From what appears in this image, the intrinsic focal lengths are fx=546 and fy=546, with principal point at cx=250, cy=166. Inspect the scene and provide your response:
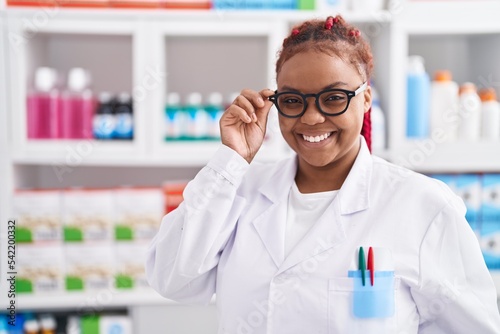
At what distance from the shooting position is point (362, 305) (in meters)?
0.98

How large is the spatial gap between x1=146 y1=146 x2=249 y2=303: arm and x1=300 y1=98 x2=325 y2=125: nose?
0.55 ft

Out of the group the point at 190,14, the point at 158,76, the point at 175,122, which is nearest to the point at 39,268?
the point at 175,122

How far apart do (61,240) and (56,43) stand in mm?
879

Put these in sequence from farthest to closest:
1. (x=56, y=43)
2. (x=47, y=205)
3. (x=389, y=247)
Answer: (x=56, y=43), (x=47, y=205), (x=389, y=247)

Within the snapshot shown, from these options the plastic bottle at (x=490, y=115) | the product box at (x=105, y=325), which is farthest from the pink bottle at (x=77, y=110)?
the plastic bottle at (x=490, y=115)

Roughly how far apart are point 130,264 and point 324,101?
4.41ft

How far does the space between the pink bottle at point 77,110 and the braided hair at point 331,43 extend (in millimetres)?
1192

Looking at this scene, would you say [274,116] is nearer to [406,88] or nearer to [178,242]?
[406,88]

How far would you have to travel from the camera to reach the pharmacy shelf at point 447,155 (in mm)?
2117

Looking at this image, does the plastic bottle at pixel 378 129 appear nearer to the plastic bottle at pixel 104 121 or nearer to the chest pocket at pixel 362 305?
the plastic bottle at pixel 104 121

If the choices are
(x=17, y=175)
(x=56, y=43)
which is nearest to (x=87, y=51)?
(x=56, y=43)

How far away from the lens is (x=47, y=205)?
2092mm

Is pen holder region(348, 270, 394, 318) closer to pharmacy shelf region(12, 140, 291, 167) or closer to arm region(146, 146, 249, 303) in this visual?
arm region(146, 146, 249, 303)

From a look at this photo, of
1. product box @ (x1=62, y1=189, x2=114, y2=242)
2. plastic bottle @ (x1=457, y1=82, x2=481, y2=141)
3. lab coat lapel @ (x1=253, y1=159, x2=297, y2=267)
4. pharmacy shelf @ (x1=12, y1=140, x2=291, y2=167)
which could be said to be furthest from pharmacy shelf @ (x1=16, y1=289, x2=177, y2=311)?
plastic bottle @ (x1=457, y1=82, x2=481, y2=141)
